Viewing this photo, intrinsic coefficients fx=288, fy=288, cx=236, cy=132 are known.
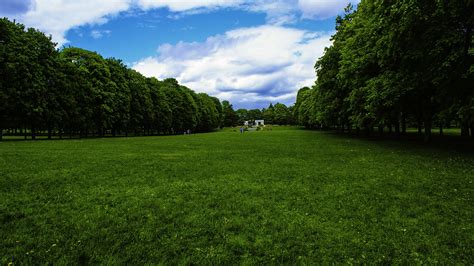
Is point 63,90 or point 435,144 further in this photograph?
point 63,90

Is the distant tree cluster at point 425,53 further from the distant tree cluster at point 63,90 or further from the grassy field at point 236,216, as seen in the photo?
the distant tree cluster at point 63,90

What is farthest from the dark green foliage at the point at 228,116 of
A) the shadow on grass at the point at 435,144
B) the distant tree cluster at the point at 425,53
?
the distant tree cluster at the point at 425,53

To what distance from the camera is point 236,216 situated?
8.13m

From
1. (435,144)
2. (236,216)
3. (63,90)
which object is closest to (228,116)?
(63,90)

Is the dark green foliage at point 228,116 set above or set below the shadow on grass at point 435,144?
above

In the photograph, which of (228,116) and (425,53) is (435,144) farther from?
(228,116)

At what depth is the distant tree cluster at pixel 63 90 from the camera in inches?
1446

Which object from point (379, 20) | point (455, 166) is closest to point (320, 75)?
point (379, 20)

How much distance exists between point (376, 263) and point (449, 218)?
3824 mm

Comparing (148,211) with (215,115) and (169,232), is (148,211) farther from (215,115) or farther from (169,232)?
(215,115)

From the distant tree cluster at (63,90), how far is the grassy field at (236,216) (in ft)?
96.8

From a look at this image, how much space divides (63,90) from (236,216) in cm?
4545

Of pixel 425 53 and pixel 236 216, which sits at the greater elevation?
pixel 425 53

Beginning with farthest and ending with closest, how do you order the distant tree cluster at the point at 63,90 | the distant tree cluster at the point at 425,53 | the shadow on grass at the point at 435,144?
the distant tree cluster at the point at 63,90, the shadow on grass at the point at 435,144, the distant tree cluster at the point at 425,53
